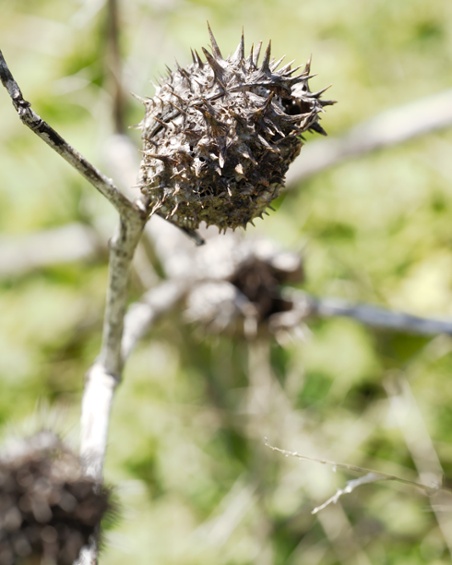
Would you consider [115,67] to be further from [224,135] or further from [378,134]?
[224,135]

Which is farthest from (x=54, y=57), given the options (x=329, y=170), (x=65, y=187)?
(x=329, y=170)

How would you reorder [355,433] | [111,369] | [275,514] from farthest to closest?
[355,433]
[275,514]
[111,369]

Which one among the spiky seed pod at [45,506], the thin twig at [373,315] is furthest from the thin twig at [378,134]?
the spiky seed pod at [45,506]

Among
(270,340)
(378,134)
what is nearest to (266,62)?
(270,340)

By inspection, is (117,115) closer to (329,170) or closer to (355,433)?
(329,170)

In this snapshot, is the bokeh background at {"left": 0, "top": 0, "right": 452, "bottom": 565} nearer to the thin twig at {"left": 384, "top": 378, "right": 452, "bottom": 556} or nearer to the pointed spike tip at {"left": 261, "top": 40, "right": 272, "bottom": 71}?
the thin twig at {"left": 384, "top": 378, "right": 452, "bottom": 556}

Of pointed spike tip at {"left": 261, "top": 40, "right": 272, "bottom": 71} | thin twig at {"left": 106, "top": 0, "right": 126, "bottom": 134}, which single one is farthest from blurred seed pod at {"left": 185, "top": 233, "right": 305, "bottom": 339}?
pointed spike tip at {"left": 261, "top": 40, "right": 272, "bottom": 71}
